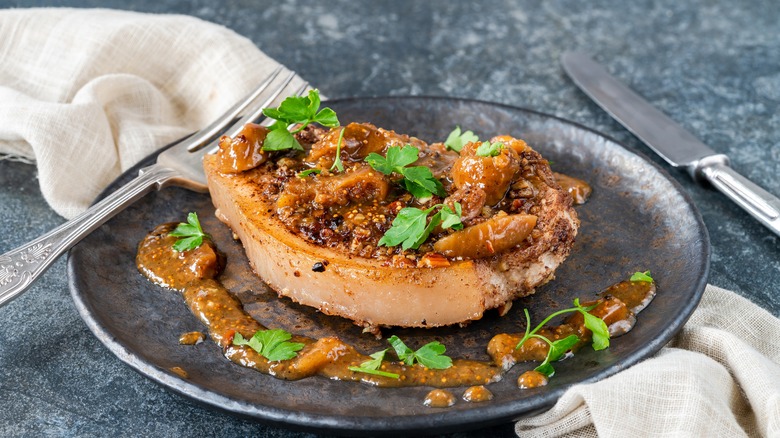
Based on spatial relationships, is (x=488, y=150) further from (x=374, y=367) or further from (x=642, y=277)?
(x=374, y=367)

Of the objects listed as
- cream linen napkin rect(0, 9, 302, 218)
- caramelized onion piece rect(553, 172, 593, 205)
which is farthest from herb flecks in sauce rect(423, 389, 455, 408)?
cream linen napkin rect(0, 9, 302, 218)

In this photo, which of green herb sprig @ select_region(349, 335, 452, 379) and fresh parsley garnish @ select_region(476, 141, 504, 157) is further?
fresh parsley garnish @ select_region(476, 141, 504, 157)

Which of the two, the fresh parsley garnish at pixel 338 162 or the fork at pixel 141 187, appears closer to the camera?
the fork at pixel 141 187

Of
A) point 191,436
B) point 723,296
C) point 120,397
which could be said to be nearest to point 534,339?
point 723,296

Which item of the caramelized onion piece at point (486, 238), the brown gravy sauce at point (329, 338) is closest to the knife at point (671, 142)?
the brown gravy sauce at point (329, 338)

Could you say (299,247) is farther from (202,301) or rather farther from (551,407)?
(551,407)

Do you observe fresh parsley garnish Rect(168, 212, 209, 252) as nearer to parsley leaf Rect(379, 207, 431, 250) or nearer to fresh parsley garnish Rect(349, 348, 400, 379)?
parsley leaf Rect(379, 207, 431, 250)

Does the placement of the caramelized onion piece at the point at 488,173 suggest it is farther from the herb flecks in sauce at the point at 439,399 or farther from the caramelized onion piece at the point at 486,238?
the herb flecks in sauce at the point at 439,399
